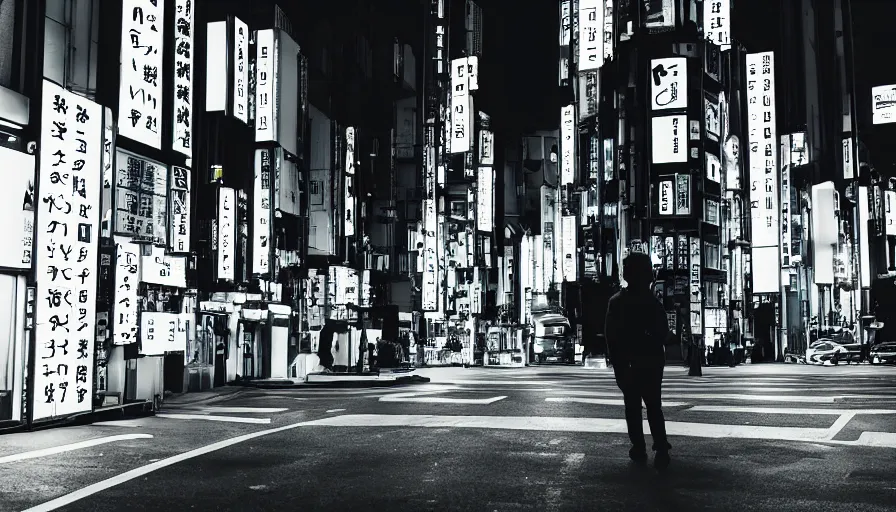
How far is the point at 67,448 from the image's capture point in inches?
374

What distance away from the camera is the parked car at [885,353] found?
47.3m

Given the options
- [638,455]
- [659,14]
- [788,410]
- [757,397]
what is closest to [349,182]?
[757,397]

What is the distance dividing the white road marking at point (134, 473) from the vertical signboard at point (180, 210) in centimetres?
996

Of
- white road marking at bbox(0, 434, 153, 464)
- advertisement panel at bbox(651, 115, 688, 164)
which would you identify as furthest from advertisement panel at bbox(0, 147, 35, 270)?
advertisement panel at bbox(651, 115, 688, 164)

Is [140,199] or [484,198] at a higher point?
[484,198]

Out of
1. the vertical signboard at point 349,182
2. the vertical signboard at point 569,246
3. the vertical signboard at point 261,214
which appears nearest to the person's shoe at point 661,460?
the vertical signboard at point 261,214

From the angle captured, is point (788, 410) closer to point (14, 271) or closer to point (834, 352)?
point (14, 271)

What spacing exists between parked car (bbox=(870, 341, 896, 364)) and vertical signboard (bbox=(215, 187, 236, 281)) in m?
35.9

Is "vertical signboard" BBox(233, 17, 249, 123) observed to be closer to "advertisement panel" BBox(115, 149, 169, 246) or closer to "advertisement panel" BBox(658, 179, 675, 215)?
"advertisement panel" BBox(115, 149, 169, 246)

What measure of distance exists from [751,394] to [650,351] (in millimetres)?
12374

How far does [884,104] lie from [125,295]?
8467cm

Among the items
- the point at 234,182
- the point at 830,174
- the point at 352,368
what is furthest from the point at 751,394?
the point at 830,174

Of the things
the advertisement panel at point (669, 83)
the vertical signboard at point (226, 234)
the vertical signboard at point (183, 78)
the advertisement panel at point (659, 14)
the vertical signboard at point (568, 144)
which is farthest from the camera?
the vertical signboard at point (568, 144)

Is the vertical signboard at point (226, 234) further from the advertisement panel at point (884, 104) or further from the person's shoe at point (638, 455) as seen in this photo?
the advertisement panel at point (884, 104)
